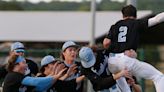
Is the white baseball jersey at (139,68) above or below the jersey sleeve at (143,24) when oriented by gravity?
below

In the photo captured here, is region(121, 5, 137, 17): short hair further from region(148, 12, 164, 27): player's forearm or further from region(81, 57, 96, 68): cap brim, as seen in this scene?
region(81, 57, 96, 68): cap brim

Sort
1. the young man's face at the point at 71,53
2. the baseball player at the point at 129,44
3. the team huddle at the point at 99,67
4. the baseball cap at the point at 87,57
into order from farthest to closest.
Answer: the young man's face at the point at 71,53
the baseball player at the point at 129,44
the baseball cap at the point at 87,57
the team huddle at the point at 99,67

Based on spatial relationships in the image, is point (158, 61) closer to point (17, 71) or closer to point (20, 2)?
point (17, 71)

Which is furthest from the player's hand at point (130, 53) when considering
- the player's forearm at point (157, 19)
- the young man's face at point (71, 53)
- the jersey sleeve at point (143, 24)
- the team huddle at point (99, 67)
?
the young man's face at point (71, 53)

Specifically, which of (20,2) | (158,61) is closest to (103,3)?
(20,2)

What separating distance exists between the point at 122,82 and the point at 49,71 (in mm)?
1138

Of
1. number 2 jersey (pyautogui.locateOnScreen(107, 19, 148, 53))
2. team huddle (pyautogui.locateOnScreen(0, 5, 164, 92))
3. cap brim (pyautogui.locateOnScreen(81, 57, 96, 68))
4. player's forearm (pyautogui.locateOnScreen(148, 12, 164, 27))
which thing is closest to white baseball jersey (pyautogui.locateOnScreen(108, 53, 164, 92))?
team huddle (pyautogui.locateOnScreen(0, 5, 164, 92))

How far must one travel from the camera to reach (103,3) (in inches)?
1394

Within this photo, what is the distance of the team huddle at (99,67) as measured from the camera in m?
8.42

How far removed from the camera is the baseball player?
876 centimetres

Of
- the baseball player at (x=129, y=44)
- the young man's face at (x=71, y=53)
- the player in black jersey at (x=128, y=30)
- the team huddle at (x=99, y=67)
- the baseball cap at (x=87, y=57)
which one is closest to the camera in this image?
the team huddle at (x=99, y=67)

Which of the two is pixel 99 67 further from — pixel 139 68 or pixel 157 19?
pixel 157 19

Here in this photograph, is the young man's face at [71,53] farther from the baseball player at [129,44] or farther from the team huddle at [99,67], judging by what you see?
the baseball player at [129,44]

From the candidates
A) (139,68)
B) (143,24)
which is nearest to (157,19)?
(143,24)
